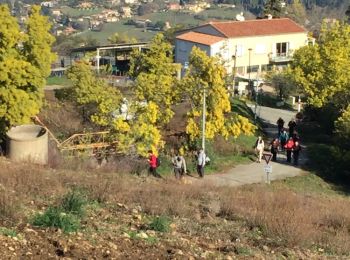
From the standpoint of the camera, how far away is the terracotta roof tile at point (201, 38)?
188 feet

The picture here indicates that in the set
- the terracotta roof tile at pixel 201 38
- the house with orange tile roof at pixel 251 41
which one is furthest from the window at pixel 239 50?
the terracotta roof tile at pixel 201 38

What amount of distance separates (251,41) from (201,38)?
448cm

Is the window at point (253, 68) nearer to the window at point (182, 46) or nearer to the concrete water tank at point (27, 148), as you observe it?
the window at point (182, 46)

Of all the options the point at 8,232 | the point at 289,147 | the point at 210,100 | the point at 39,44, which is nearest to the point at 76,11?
the point at 210,100

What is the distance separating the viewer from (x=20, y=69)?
1955 cm

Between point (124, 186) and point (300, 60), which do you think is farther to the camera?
point (300, 60)

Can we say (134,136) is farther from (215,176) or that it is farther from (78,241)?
(78,241)

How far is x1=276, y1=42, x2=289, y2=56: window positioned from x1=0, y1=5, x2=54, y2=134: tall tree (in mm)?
42342

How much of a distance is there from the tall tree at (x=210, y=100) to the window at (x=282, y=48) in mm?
37552

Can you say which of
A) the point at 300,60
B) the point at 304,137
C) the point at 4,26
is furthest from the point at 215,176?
the point at 300,60

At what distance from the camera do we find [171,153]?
23.1 m

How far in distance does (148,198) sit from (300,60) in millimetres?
21716

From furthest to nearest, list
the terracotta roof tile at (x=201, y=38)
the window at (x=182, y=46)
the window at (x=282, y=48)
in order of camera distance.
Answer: the window at (x=282, y=48), the window at (x=182, y=46), the terracotta roof tile at (x=201, y=38)

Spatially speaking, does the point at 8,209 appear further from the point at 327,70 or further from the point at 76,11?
the point at 76,11
